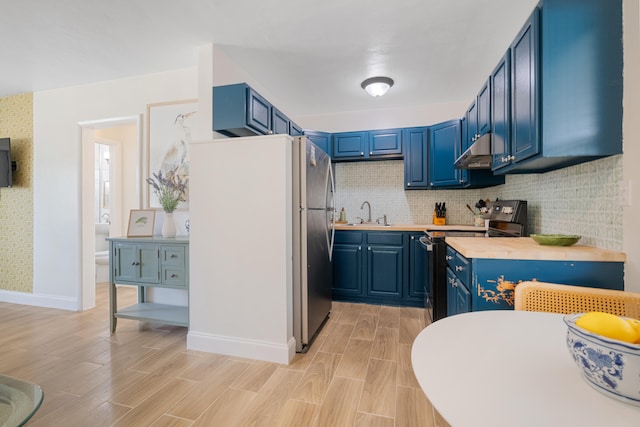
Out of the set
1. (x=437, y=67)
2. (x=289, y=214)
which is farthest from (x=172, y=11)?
(x=437, y=67)

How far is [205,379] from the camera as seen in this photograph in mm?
1970

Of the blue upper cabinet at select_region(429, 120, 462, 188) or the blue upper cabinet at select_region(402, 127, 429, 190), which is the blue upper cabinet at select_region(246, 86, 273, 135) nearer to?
the blue upper cabinet at select_region(402, 127, 429, 190)

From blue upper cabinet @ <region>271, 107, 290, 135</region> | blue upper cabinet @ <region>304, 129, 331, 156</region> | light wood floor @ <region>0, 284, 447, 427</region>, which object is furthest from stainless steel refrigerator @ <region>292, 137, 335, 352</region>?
blue upper cabinet @ <region>304, 129, 331, 156</region>

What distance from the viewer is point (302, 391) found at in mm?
1827

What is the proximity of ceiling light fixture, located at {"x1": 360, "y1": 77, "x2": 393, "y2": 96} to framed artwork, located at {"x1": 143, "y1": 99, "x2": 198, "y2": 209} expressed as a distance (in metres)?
1.84

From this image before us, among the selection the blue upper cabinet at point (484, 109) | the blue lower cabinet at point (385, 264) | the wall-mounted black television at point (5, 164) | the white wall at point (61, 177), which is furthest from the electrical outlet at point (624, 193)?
the wall-mounted black television at point (5, 164)

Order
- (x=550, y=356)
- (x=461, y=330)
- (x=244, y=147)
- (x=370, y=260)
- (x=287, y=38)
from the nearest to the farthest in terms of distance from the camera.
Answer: (x=550, y=356) < (x=461, y=330) < (x=244, y=147) < (x=287, y=38) < (x=370, y=260)

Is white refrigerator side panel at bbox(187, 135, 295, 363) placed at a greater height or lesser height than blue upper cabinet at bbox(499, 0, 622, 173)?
lesser

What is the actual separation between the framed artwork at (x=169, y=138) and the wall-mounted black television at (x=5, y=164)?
2072mm

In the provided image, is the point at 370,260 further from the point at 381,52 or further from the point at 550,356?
the point at 550,356

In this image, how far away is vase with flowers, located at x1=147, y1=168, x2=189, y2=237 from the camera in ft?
9.12

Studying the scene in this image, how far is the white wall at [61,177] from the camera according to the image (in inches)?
129

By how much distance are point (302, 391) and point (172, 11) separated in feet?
9.25

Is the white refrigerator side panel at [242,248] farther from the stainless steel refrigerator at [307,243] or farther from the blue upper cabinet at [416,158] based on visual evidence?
the blue upper cabinet at [416,158]
